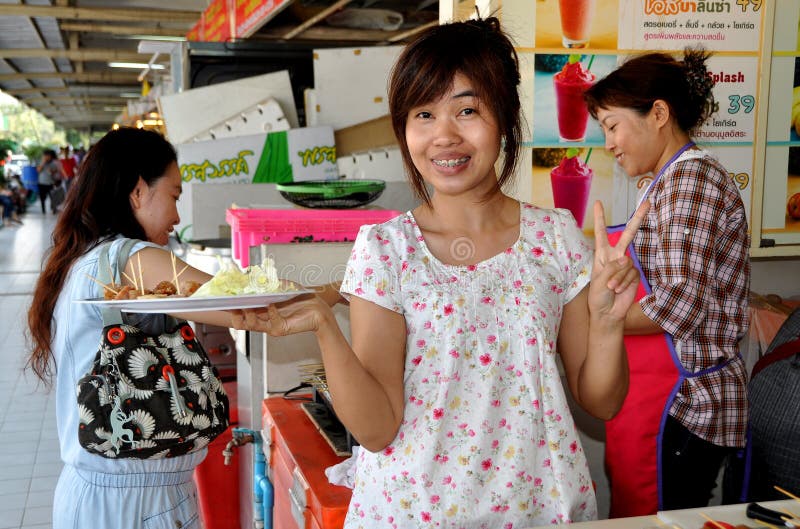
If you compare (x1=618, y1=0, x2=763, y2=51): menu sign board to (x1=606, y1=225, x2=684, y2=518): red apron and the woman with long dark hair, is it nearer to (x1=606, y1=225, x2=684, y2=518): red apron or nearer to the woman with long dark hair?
(x1=606, y1=225, x2=684, y2=518): red apron

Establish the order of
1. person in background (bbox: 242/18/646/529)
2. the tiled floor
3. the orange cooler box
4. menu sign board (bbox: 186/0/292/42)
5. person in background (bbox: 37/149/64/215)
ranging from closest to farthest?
person in background (bbox: 242/18/646/529)
the orange cooler box
the tiled floor
menu sign board (bbox: 186/0/292/42)
person in background (bbox: 37/149/64/215)

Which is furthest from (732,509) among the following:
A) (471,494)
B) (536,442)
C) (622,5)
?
(622,5)

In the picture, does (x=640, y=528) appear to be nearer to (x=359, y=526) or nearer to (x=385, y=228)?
(x=359, y=526)

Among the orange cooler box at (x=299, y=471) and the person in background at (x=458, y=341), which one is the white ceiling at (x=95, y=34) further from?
the person in background at (x=458, y=341)

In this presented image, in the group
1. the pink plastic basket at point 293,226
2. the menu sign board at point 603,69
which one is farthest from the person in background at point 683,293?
the pink plastic basket at point 293,226

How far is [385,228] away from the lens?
1.51m

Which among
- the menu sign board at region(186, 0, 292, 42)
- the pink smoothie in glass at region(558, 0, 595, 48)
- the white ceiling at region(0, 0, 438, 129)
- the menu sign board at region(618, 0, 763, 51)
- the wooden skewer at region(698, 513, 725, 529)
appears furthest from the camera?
the white ceiling at region(0, 0, 438, 129)

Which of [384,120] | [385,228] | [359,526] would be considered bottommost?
[359,526]

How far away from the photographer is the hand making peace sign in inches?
56.9

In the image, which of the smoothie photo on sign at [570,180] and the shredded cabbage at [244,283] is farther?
the smoothie photo on sign at [570,180]

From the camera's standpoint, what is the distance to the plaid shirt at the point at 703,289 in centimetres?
196

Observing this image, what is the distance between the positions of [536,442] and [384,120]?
3167 millimetres

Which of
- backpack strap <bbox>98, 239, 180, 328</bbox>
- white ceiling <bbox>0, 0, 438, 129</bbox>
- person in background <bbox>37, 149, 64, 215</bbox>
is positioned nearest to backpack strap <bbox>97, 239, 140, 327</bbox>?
backpack strap <bbox>98, 239, 180, 328</bbox>

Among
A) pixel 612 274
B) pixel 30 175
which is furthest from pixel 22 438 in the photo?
pixel 30 175
